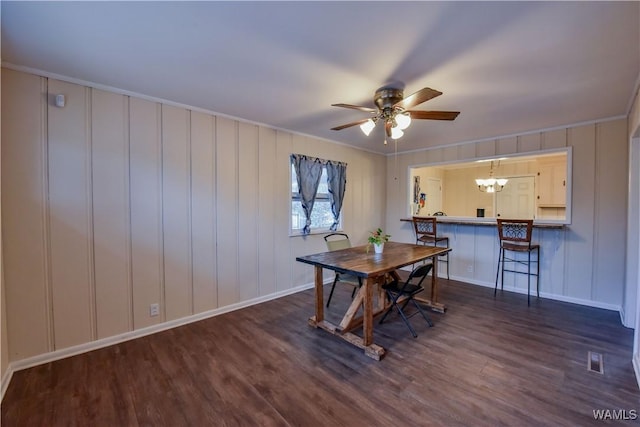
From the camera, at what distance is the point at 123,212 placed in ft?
8.50

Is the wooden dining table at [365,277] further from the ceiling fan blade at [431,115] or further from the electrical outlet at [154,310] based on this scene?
the electrical outlet at [154,310]

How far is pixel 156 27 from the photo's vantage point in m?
1.66

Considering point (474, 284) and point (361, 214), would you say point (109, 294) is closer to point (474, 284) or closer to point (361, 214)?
point (361, 214)

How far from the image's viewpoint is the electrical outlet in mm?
2777

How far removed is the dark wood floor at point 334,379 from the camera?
1.70m

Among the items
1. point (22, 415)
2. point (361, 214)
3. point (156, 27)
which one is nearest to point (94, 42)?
point (156, 27)

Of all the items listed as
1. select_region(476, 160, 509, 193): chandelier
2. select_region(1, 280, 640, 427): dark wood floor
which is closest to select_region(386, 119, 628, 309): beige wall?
select_region(1, 280, 640, 427): dark wood floor

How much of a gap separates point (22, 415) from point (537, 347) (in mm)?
3844

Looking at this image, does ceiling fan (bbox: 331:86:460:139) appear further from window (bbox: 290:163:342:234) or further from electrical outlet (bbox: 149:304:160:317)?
electrical outlet (bbox: 149:304:160:317)

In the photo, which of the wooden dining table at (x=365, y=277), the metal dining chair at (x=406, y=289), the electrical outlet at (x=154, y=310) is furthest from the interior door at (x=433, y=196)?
the electrical outlet at (x=154, y=310)

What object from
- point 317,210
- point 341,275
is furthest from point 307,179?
point 341,275

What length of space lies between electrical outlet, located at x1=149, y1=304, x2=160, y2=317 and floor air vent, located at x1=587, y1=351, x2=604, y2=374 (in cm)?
380

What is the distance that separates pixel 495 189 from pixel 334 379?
6.21 meters

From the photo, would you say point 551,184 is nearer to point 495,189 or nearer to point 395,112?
point 495,189
